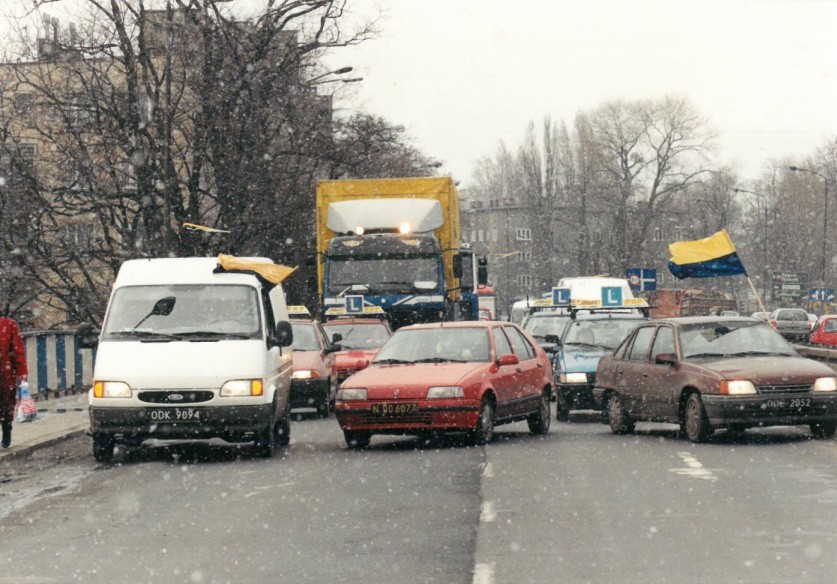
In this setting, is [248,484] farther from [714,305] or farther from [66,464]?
[714,305]

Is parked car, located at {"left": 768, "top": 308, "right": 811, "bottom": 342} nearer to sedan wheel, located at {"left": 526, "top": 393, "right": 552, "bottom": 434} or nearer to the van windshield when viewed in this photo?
sedan wheel, located at {"left": 526, "top": 393, "right": 552, "bottom": 434}

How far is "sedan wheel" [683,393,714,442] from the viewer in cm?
1588

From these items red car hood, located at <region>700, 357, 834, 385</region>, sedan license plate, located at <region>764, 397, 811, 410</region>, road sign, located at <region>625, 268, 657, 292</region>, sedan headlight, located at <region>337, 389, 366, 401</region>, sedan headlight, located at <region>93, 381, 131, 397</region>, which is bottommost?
sedan license plate, located at <region>764, 397, 811, 410</region>

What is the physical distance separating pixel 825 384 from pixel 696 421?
141 centimetres

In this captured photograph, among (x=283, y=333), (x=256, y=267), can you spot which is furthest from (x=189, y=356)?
(x=256, y=267)

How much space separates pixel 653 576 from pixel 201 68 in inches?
1209

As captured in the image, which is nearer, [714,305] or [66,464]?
[66,464]

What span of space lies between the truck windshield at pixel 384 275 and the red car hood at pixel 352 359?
239 centimetres

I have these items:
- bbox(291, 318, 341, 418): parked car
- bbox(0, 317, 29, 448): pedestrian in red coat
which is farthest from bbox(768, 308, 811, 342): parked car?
bbox(0, 317, 29, 448): pedestrian in red coat

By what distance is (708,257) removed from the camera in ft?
81.3

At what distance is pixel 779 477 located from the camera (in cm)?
1243

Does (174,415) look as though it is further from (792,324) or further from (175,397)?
(792,324)

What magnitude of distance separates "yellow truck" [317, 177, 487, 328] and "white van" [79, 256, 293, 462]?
453 inches

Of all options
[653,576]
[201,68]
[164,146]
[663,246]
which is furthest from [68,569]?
[663,246]
